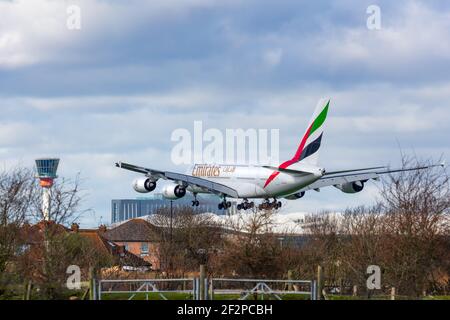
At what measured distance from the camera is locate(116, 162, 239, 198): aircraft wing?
99.9 metres

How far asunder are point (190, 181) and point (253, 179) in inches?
220

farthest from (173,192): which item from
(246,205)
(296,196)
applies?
(296,196)

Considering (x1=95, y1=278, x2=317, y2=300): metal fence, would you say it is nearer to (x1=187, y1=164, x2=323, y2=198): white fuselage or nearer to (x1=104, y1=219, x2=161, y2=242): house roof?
(x1=187, y1=164, x2=323, y2=198): white fuselage

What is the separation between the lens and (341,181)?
340ft

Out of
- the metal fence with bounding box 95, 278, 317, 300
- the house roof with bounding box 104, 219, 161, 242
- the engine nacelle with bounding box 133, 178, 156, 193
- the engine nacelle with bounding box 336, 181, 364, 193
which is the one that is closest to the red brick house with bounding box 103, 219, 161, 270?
the house roof with bounding box 104, 219, 161, 242

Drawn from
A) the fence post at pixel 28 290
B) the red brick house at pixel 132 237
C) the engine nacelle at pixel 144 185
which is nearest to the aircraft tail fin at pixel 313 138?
the engine nacelle at pixel 144 185

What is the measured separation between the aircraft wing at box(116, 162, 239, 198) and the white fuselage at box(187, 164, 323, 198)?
23.1 inches

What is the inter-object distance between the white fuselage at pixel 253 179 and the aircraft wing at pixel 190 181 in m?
0.59

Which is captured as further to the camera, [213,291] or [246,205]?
[246,205]

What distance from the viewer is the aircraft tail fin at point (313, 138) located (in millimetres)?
100438

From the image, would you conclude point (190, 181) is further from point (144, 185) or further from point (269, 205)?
point (269, 205)

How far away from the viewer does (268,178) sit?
101m
